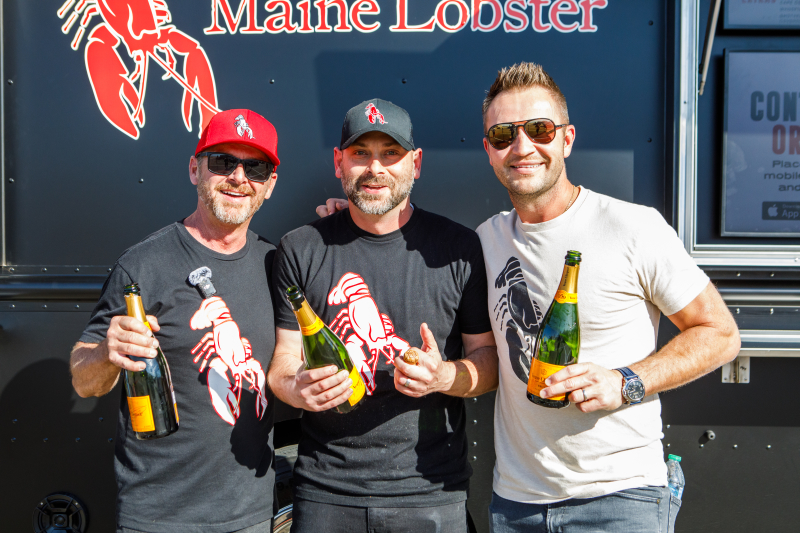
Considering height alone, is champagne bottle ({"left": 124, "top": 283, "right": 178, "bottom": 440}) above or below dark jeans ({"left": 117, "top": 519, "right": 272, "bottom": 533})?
above

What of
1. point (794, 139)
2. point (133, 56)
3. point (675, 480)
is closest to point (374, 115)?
point (133, 56)

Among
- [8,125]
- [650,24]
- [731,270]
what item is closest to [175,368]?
[8,125]

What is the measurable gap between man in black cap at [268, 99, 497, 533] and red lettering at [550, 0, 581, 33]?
1021 millimetres

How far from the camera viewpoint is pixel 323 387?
1621 mm

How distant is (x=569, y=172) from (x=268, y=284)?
1.50 metres

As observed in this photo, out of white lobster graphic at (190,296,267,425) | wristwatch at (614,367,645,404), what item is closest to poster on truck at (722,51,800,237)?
wristwatch at (614,367,645,404)

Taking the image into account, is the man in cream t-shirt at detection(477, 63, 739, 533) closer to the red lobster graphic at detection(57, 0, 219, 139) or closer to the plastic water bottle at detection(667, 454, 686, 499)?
the plastic water bottle at detection(667, 454, 686, 499)

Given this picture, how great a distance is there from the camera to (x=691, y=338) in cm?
175

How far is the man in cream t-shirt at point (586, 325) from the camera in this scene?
5.71 ft

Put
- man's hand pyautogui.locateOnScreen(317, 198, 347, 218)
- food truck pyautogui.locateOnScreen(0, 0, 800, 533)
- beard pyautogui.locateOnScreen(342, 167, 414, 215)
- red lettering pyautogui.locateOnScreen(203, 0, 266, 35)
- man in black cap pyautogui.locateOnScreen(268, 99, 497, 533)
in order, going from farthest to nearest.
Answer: red lettering pyautogui.locateOnScreen(203, 0, 266, 35)
food truck pyautogui.locateOnScreen(0, 0, 800, 533)
man's hand pyautogui.locateOnScreen(317, 198, 347, 218)
beard pyautogui.locateOnScreen(342, 167, 414, 215)
man in black cap pyautogui.locateOnScreen(268, 99, 497, 533)

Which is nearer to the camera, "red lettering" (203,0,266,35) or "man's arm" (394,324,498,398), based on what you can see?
"man's arm" (394,324,498,398)

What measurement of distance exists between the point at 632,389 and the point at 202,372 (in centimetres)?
145

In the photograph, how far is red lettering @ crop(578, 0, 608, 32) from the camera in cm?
244

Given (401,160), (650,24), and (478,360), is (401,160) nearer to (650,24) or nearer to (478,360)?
(478,360)
